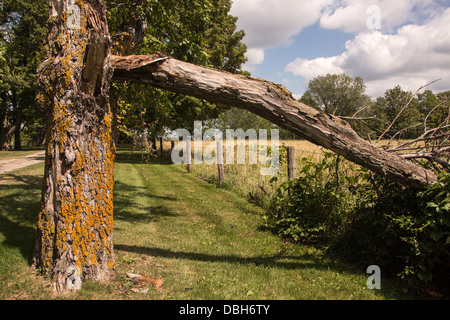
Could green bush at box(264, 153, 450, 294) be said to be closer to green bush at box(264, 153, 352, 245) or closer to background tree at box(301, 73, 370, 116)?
green bush at box(264, 153, 352, 245)

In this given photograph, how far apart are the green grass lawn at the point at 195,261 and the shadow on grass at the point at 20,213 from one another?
2cm

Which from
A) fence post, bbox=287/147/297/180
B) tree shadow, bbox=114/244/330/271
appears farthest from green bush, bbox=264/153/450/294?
fence post, bbox=287/147/297/180

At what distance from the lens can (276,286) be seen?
3910 millimetres

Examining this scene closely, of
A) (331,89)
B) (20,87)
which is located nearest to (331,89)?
(331,89)

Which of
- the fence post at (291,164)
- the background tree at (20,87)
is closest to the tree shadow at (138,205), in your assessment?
the fence post at (291,164)

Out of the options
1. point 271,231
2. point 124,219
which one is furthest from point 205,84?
point 124,219

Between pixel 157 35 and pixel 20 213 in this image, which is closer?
pixel 20 213

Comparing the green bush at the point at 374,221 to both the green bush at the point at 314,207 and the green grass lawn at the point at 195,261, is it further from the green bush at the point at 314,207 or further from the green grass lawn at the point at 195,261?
the green grass lawn at the point at 195,261

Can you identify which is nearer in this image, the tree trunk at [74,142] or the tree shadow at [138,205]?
the tree trunk at [74,142]

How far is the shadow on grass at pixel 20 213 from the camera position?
4.53m

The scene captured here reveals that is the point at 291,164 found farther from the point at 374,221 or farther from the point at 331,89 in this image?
the point at 331,89

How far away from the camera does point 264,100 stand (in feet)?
12.6

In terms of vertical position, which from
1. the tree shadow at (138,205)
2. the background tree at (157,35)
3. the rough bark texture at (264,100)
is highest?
the background tree at (157,35)

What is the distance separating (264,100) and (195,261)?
2.63 metres
